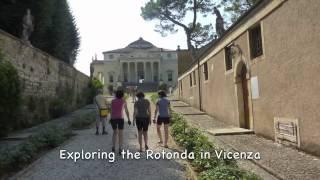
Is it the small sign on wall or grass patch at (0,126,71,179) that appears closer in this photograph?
grass patch at (0,126,71,179)

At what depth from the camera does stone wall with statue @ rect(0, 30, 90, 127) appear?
1464 cm

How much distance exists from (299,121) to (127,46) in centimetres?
8411

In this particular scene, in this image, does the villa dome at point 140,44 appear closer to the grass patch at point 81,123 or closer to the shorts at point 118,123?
the grass patch at point 81,123

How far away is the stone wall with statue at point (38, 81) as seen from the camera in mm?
14641

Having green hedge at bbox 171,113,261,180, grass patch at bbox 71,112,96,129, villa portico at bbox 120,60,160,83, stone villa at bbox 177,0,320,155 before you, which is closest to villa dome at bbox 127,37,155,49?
villa portico at bbox 120,60,160,83

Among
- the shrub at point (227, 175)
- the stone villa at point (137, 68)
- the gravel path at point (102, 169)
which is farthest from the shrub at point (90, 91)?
the stone villa at point (137, 68)

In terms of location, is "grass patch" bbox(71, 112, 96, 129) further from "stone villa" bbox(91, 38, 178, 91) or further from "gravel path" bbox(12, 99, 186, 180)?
"stone villa" bbox(91, 38, 178, 91)

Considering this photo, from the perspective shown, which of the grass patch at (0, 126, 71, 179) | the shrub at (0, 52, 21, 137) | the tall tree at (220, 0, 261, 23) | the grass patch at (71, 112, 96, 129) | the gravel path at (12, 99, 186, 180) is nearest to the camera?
the gravel path at (12, 99, 186, 180)

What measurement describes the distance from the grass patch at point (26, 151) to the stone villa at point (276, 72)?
6.30 meters

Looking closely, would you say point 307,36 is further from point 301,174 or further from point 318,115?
point 301,174

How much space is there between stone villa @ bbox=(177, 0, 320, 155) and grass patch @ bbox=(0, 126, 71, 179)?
248 inches

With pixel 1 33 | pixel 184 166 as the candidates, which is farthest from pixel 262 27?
pixel 1 33

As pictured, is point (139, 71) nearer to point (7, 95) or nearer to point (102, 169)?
point (7, 95)

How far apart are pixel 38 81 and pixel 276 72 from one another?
11.9m
